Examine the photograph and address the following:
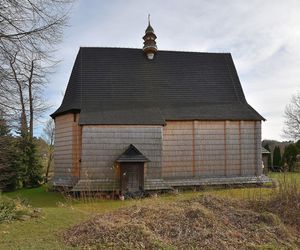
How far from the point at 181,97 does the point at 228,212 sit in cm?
1340

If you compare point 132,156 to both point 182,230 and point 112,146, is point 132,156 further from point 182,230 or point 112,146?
point 182,230

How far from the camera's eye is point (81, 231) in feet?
21.3

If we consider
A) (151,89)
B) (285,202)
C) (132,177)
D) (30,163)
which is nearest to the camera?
(285,202)

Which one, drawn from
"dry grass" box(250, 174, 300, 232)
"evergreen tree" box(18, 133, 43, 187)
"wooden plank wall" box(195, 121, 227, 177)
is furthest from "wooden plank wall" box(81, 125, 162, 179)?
"dry grass" box(250, 174, 300, 232)

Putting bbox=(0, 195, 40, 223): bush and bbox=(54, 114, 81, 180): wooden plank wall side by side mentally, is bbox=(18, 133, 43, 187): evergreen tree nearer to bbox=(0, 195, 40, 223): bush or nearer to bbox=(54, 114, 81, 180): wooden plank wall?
bbox=(54, 114, 81, 180): wooden plank wall

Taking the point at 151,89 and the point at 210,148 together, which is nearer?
the point at 210,148

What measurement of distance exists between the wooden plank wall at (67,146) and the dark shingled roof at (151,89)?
0.64 meters

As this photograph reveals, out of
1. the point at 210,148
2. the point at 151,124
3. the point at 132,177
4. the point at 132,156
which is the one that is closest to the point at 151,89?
the point at 151,124

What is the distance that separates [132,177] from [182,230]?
1098 centimetres

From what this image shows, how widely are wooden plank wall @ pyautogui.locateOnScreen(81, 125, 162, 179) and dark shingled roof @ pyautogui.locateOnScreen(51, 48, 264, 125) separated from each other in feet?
1.37

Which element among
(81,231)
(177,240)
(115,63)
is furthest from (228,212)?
(115,63)

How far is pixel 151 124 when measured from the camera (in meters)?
17.9

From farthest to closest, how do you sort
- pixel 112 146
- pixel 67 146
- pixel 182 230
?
pixel 67 146 → pixel 112 146 → pixel 182 230

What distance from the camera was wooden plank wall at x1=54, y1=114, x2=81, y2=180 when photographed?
59.7ft
